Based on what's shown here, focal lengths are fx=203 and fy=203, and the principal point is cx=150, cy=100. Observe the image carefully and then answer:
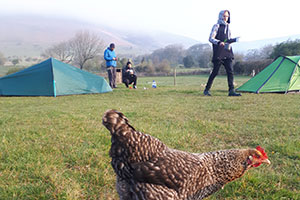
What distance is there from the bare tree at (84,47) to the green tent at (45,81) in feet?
101

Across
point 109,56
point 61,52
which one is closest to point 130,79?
point 109,56

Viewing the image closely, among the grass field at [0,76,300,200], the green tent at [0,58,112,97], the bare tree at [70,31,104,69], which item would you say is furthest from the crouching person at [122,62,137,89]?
the bare tree at [70,31,104,69]

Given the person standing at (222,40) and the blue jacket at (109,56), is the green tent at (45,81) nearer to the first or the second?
the blue jacket at (109,56)

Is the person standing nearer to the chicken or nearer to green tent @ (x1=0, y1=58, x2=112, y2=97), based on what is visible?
the chicken

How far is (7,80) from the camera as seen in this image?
10117 mm

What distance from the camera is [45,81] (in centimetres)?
971

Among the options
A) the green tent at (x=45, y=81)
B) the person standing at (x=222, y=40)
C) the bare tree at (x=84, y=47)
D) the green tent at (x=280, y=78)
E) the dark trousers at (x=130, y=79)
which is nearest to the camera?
the person standing at (x=222, y=40)

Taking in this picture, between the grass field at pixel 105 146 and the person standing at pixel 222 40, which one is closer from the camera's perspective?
the grass field at pixel 105 146

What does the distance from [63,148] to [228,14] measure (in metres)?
7.22

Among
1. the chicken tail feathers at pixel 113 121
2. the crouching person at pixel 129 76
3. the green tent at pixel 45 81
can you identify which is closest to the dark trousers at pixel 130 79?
the crouching person at pixel 129 76

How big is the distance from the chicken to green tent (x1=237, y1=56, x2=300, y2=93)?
822 centimetres

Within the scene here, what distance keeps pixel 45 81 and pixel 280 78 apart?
35.9 ft

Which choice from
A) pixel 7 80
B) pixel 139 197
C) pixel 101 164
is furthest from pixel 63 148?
pixel 7 80

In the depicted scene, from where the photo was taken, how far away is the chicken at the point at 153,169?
70.0 inches
